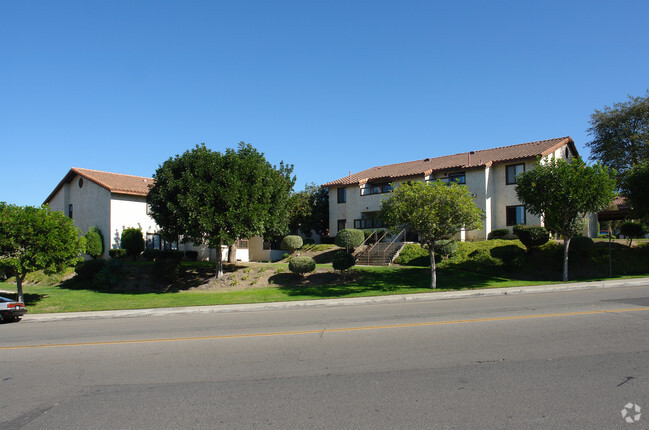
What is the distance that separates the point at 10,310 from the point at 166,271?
8382mm

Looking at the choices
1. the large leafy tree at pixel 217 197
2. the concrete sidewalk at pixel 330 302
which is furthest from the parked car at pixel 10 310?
the large leafy tree at pixel 217 197

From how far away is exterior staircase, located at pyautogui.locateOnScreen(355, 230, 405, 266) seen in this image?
27141 mm

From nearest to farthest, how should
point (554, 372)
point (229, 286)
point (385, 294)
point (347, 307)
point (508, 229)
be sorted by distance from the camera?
point (554, 372) → point (347, 307) → point (385, 294) → point (229, 286) → point (508, 229)

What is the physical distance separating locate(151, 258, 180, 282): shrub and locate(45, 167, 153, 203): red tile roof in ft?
23.2

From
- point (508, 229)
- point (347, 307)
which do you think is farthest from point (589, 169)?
point (347, 307)

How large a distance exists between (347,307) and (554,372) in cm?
933

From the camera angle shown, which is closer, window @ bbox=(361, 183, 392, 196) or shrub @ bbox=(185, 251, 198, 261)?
shrub @ bbox=(185, 251, 198, 261)

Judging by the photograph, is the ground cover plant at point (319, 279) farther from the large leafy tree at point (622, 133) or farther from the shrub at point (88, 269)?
the large leafy tree at point (622, 133)

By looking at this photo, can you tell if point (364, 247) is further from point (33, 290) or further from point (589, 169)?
point (33, 290)

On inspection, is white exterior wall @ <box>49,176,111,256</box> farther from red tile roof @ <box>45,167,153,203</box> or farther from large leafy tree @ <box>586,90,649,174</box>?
large leafy tree @ <box>586,90,649,174</box>

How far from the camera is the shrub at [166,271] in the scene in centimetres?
2334

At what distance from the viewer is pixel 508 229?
1171 inches

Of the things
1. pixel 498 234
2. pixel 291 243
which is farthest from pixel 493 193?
→ pixel 291 243

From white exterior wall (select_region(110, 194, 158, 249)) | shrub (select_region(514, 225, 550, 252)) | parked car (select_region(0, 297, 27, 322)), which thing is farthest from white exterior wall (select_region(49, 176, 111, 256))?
shrub (select_region(514, 225, 550, 252))
